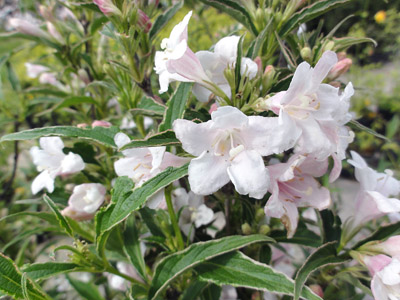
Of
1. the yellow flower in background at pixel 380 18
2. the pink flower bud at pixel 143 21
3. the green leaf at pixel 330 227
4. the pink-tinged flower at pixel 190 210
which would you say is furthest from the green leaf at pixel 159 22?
the yellow flower in background at pixel 380 18

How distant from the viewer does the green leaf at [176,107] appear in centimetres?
67

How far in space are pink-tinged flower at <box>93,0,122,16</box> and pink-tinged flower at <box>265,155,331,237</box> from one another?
0.47 m

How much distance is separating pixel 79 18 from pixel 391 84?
476 cm

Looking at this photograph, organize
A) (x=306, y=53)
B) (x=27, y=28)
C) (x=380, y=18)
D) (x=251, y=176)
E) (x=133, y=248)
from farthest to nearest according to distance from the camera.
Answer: (x=380, y=18) → (x=27, y=28) → (x=133, y=248) → (x=306, y=53) → (x=251, y=176)

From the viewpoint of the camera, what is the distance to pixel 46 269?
71 cm

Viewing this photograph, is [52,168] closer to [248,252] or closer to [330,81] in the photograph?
[248,252]

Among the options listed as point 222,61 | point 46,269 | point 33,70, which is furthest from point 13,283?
point 33,70

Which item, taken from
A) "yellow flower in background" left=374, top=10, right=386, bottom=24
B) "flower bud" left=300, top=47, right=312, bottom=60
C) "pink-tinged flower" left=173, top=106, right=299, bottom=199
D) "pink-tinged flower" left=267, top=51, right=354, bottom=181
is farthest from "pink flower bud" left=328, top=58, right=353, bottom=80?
"yellow flower in background" left=374, top=10, right=386, bottom=24

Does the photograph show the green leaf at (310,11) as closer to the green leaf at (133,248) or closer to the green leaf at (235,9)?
the green leaf at (235,9)

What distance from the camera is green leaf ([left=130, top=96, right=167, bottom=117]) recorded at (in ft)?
2.46

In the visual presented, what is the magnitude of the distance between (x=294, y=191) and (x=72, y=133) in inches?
18.7

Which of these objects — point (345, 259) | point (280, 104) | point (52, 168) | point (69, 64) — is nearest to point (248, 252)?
point (345, 259)

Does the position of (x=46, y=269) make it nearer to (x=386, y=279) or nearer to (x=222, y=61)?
(x=222, y=61)

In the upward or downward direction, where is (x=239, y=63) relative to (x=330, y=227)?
upward
